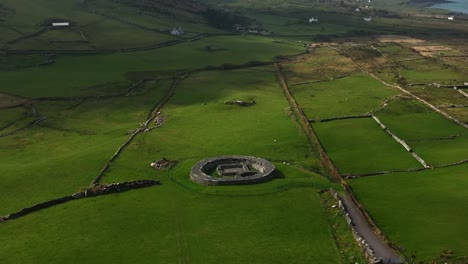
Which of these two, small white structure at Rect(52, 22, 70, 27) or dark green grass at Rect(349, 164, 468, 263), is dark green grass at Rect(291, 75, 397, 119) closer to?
dark green grass at Rect(349, 164, 468, 263)

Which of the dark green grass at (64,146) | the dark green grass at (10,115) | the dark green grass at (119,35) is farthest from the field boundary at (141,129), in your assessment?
the dark green grass at (119,35)

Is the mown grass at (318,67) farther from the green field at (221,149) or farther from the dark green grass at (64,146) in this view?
the dark green grass at (64,146)

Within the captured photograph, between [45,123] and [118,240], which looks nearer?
[118,240]

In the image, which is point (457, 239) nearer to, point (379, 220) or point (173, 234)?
point (379, 220)

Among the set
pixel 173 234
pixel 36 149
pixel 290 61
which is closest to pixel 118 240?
pixel 173 234

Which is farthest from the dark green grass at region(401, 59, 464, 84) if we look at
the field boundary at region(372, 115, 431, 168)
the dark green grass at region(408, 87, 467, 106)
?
the field boundary at region(372, 115, 431, 168)

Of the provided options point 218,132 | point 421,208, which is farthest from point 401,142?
point 218,132
